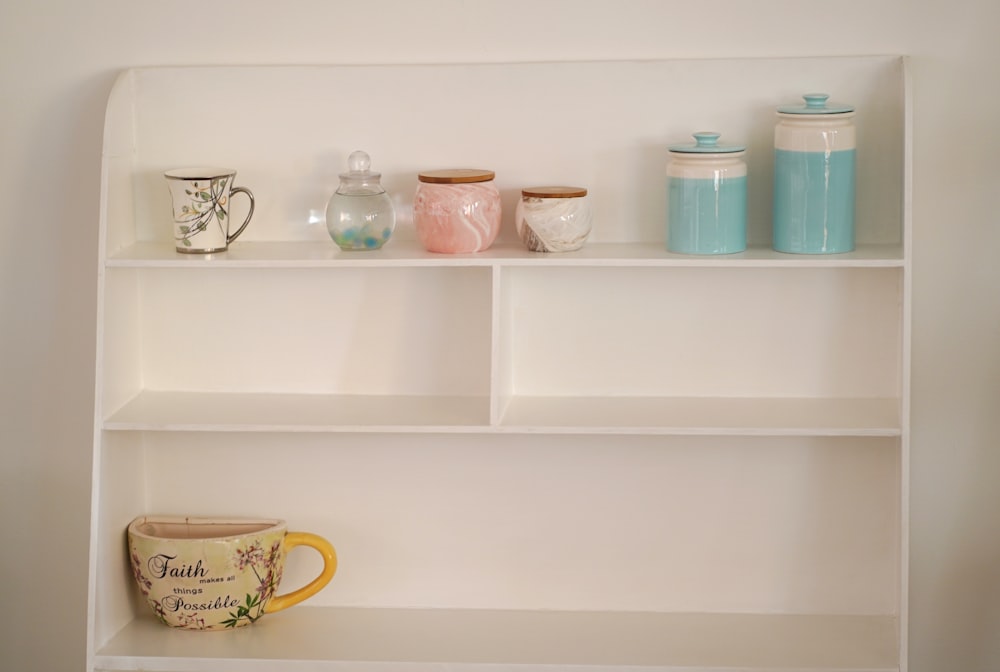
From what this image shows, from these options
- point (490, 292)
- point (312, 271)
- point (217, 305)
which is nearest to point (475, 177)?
point (490, 292)

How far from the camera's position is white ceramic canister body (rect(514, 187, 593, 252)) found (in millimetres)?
1664

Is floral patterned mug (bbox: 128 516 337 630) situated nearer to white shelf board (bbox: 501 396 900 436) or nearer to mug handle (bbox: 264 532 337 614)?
mug handle (bbox: 264 532 337 614)

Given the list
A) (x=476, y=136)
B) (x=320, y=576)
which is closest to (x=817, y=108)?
(x=476, y=136)

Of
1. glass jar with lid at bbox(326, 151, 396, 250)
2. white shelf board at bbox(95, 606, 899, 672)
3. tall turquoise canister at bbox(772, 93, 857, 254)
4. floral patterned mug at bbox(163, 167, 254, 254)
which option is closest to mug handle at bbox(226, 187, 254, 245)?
floral patterned mug at bbox(163, 167, 254, 254)

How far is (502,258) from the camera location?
5.42ft

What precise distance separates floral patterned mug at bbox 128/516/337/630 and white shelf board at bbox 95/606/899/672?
3 centimetres

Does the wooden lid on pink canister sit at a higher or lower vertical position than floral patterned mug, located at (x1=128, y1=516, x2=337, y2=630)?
higher

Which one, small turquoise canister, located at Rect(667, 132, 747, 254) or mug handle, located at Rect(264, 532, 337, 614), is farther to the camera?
mug handle, located at Rect(264, 532, 337, 614)

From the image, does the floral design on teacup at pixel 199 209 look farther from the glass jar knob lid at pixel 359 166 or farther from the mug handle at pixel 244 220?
the glass jar knob lid at pixel 359 166

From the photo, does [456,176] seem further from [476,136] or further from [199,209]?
[199,209]

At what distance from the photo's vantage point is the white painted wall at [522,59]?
5.65 ft

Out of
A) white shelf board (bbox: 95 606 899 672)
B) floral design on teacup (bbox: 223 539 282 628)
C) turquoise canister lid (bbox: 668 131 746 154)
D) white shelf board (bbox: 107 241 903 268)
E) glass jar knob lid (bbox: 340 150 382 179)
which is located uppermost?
turquoise canister lid (bbox: 668 131 746 154)

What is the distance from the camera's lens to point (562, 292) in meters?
1.80

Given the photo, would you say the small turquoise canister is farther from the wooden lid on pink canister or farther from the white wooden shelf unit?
the wooden lid on pink canister
